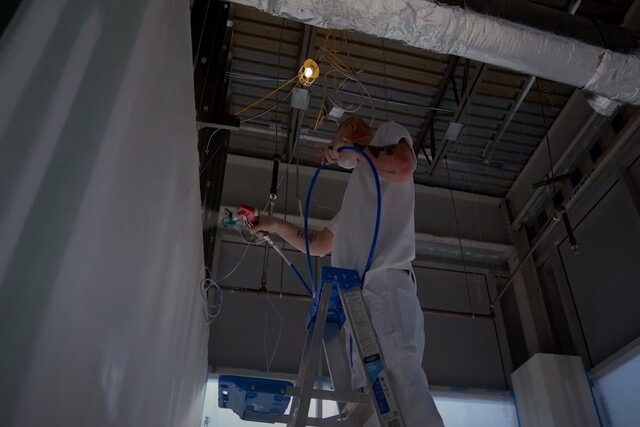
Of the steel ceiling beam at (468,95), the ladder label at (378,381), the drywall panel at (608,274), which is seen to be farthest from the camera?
Answer: the steel ceiling beam at (468,95)

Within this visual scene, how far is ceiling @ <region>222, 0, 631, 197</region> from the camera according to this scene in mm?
4137

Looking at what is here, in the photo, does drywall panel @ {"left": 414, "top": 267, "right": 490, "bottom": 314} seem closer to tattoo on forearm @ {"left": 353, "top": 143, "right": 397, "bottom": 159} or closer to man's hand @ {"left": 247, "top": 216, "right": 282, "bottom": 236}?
man's hand @ {"left": 247, "top": 216, "right": 282, "bottom": 236}

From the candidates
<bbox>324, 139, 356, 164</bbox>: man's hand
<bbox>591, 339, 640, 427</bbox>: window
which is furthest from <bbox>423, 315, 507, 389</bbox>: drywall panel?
<bbox>324, 139, 356, 164</bbox>: man's hand

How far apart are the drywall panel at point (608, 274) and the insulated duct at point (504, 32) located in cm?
137

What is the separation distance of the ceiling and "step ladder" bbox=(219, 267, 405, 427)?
237 centimetres

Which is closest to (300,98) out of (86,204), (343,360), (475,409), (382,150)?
(382,150)

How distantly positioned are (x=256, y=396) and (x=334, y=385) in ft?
0.93

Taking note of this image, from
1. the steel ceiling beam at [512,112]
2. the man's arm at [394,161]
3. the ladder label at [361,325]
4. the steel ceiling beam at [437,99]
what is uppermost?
the steel ceiling beam at [437,99]

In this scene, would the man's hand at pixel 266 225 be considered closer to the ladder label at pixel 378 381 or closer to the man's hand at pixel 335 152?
the man's hand at pixel 335 152

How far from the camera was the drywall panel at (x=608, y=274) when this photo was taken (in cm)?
380

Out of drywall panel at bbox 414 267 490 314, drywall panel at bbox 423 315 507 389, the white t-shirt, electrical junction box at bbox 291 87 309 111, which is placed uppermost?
electrical junction box at bbox 291 87 309 111

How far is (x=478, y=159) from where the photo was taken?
4996mm

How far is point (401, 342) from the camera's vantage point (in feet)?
5.52

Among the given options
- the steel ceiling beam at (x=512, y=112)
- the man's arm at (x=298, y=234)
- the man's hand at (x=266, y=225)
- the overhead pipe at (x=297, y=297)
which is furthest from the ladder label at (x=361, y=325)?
the steel ceiling beam at (x=512, y=112)
